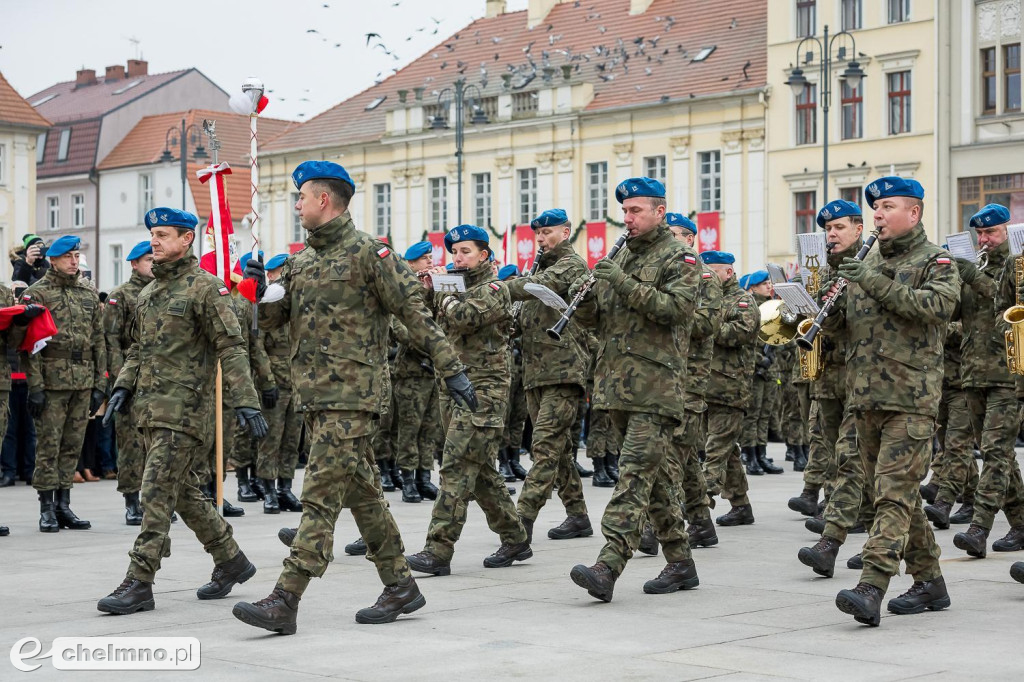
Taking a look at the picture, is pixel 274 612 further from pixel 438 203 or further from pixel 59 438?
pixel 438 203

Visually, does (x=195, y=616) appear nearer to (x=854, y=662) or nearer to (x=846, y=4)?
(x=854, y=662)

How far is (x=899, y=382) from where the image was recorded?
8.45 m

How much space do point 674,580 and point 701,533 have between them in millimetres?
2005

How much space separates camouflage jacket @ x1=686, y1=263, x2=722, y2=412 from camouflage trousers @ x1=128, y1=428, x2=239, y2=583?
9.72 feet

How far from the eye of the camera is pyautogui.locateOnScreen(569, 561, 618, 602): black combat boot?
872cm

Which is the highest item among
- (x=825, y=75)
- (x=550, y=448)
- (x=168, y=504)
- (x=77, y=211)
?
(x=825, y=75)

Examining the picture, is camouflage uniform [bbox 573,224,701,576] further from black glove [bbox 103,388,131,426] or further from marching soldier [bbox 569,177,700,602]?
black glove [bbox 103,388,131,426]

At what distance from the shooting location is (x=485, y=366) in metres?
10.7

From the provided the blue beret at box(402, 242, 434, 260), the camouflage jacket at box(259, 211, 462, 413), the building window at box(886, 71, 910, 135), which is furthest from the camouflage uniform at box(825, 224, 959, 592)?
the building window at box(886, 71, 910, 135)

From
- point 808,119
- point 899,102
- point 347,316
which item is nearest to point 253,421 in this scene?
point 347,316

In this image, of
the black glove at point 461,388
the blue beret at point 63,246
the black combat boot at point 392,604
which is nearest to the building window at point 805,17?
the blue beret at point 63,246

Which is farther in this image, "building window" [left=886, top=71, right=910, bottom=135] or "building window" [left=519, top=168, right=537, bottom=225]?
"building window" [left=519, top=168, right=537, bottom=225]

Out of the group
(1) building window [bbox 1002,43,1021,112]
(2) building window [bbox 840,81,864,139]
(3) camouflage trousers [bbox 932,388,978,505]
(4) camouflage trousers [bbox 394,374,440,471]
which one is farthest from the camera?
(2) building window [bbox 840,81,864,139]

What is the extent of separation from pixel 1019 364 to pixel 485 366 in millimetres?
3279
